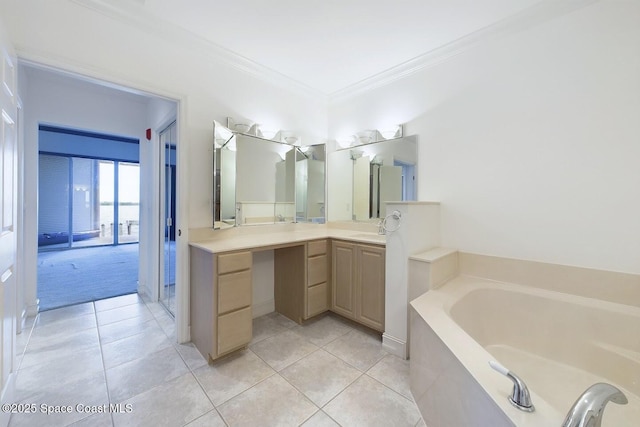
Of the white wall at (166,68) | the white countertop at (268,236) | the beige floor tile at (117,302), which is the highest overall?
the white wall at (166,68)

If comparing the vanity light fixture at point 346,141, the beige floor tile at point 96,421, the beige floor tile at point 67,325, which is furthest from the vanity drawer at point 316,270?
the beige floor tile at point 67,325

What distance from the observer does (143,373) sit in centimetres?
174

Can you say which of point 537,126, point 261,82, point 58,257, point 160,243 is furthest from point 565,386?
point 58,257

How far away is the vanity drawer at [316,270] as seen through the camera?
2416mm

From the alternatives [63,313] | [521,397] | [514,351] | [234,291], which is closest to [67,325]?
[63,313]

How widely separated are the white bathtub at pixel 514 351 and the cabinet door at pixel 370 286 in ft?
1.65

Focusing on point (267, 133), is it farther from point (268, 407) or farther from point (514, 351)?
point (514, 351)

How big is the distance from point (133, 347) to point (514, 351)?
2890mm

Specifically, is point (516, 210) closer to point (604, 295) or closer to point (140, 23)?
point (604, 295)

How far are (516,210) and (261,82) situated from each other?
2.63 metres

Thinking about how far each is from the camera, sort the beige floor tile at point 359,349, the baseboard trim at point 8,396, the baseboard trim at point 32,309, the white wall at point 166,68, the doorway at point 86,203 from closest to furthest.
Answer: the baseboard trim at point 8,396
the white wall at point 166,68
the beige floor tile at point 359,349
the baseboard trim at point 32,309
the doorway at point 86,203

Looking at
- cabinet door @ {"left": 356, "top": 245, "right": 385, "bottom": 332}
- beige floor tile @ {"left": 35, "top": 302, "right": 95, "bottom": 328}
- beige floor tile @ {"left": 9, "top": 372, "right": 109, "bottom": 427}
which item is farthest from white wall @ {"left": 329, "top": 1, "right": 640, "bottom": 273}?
beige floor tile @ {"left": 35, "top": 302, "right": 95, "bottom": 328}

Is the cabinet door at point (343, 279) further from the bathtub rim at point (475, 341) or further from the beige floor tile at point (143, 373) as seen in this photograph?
the beige floor tile at point (143, 373)

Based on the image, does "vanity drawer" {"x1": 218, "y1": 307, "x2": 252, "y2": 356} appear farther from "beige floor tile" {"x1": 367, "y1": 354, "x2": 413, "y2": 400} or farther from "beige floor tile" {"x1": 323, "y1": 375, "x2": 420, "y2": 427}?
"beige floor tile" {"x1": 367, "y1": 354, "x2": 413, "y2": 400}
